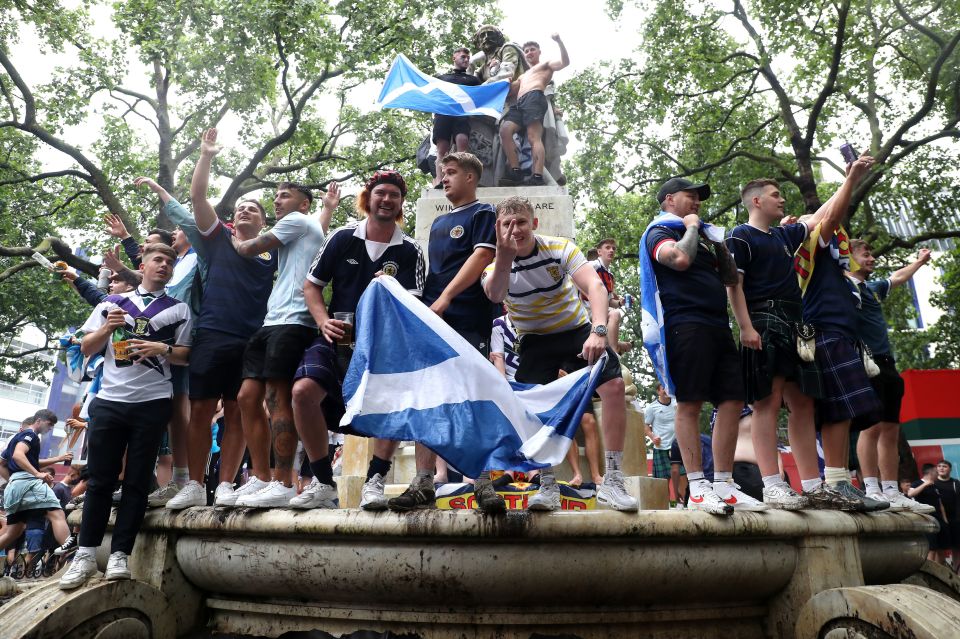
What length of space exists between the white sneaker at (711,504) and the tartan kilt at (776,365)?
2.79 ft

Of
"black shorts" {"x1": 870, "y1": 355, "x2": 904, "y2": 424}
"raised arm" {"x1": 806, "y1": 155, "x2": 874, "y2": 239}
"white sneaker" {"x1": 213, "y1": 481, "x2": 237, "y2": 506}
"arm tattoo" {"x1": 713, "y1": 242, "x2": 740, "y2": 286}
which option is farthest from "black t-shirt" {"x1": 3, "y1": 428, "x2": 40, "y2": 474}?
"black shorts" {"x1": 870, "y1": 355, "x2": 904, "y2": 424}

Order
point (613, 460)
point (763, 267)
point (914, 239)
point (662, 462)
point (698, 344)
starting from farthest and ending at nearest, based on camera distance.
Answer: point (914, 239), point (662, 462), point (763, 267), point (698, 344), point (613, 460)

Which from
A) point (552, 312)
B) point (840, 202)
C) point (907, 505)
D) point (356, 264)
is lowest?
point (907, 505)

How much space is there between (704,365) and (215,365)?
2.84 m

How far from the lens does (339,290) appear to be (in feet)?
12.9

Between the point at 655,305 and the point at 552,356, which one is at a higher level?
the point at 655,305

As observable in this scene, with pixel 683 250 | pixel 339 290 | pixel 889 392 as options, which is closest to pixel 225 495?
pixel 339 290

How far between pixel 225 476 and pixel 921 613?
12.2 ft

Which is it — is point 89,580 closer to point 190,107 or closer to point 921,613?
point 921,613


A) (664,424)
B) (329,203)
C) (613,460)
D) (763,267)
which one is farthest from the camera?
(664,424)

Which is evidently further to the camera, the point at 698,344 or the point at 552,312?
the point at 552,312

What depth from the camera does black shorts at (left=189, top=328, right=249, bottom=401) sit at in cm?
408

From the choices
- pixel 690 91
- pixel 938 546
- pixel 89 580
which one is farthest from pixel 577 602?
pixel 690 91

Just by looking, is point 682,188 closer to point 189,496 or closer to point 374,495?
point 374,495
